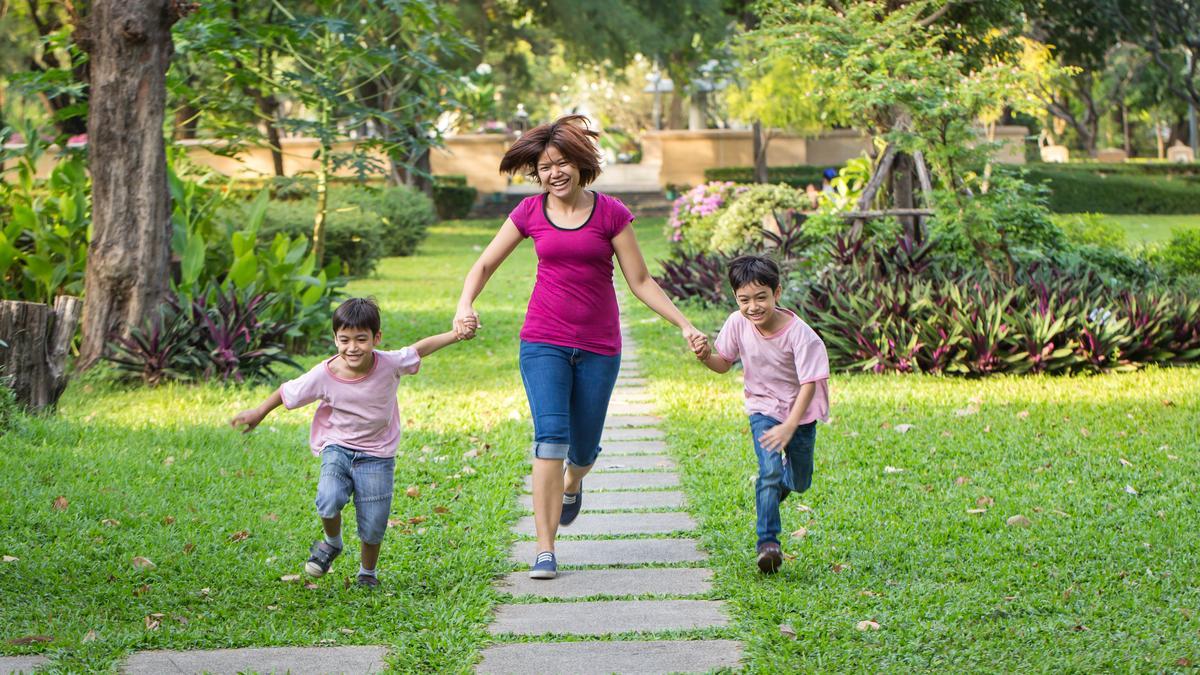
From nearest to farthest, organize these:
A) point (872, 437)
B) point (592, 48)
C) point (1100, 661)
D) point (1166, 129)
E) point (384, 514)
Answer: point (1100, 661) → point (384, 514) → point (872, 437) → point (592, 48) → point (1166, 129)

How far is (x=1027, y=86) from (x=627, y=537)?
7.41m

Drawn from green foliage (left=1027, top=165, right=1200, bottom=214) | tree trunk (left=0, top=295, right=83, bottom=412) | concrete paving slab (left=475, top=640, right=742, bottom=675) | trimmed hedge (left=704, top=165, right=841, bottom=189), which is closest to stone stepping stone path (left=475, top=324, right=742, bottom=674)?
concrete paving slab (left=475, top=640, right=742, bottom=675)

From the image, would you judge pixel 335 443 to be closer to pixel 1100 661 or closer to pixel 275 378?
pixel 1100 661

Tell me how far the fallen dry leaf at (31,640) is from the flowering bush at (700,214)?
47.9 feet

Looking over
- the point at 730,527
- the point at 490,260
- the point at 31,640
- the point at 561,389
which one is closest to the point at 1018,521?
the point at 730,527

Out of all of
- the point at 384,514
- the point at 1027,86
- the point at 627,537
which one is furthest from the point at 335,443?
the point at 1027,86

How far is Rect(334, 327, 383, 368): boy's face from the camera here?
4.98m

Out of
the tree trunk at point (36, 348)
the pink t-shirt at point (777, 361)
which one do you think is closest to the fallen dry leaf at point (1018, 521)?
the pink t-shirt at point (777, 361)

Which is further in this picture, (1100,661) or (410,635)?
(410,635)

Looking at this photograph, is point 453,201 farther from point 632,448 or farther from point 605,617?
point 605,617

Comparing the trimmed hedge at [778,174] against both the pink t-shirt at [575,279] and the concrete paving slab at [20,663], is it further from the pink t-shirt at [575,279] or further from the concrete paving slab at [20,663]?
the concrete paving slab at [20,663]

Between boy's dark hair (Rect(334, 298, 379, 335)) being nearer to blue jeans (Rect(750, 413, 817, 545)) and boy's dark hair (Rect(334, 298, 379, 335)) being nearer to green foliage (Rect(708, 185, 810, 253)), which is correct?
blue jeans (Rect(750, 413, 817, 545))

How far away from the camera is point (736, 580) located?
209 inches

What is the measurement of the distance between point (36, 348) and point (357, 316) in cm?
435
